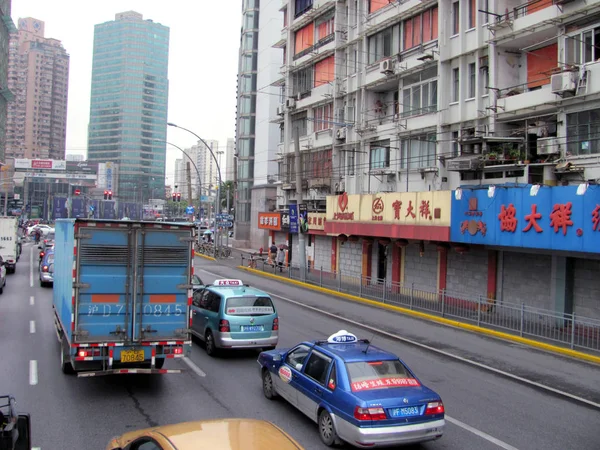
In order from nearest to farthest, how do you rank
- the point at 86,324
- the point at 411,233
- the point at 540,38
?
1. the point at 86,324
2. the point at 540,38
3. the point at 411,233

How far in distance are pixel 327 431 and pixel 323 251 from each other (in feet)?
93.2

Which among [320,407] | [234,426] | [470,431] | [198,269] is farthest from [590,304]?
[198,269]

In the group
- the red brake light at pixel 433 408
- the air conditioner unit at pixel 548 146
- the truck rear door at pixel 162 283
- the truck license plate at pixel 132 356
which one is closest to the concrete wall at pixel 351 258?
the air conditioner unit at pixel 548 146

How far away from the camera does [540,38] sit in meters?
21.2

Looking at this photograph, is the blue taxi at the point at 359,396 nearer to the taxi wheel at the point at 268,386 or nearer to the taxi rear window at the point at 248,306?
the taxi wheel at the point at 268,386

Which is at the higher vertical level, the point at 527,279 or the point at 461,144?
the point at 461,144

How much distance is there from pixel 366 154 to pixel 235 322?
20.2 m

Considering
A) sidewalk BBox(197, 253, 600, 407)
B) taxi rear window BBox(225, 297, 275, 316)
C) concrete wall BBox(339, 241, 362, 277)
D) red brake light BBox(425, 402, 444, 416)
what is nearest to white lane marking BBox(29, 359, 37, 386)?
taxi rear window BBox(225, 297, 275, 316)

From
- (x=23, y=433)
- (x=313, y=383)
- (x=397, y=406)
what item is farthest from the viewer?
(x=313, y=383)

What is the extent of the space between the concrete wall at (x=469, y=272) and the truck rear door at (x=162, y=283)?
586 inches

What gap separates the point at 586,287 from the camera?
744 inches

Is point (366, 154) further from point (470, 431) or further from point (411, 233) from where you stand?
point (470, 431)

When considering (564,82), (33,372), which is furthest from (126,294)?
(564,82)

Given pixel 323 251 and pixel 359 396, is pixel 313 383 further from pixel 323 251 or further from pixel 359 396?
pixel 323 251
